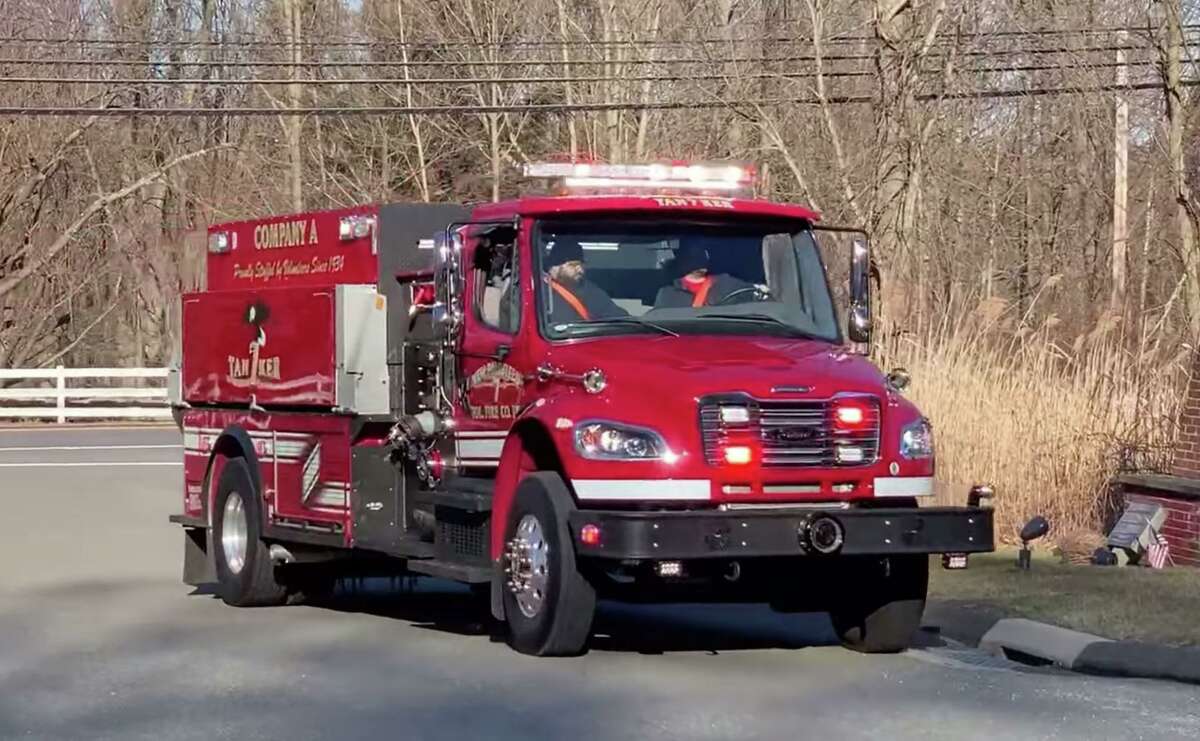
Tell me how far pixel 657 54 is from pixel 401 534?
2874cm

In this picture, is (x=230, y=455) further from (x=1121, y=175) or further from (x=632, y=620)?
(x=1121, y=175)

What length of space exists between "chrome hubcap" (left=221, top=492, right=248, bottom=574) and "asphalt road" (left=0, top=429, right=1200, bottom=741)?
39cm

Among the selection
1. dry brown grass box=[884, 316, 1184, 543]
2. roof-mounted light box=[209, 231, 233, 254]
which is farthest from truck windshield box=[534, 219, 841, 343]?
dry brown grass box=[884, 316, 1184, 543]

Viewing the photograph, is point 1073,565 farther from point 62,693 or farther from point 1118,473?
point 62,693

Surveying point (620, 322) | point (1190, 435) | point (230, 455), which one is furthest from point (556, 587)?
point (1190, 435)

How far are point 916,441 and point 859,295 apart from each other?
124 centimetres

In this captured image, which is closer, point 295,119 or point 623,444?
point 623,444

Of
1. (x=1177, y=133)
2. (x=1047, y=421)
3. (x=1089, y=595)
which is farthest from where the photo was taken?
(x=1177, y=133)

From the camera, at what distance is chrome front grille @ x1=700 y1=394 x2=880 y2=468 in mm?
10242

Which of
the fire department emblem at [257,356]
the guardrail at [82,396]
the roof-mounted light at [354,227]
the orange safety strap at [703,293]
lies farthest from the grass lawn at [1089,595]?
the guardrail at [82,396]

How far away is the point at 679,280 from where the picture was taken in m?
11.5

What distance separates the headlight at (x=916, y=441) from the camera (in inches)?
420

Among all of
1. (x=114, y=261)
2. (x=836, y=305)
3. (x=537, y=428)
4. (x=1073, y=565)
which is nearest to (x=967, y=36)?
(x=1073, y=565)

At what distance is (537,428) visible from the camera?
10.8m
